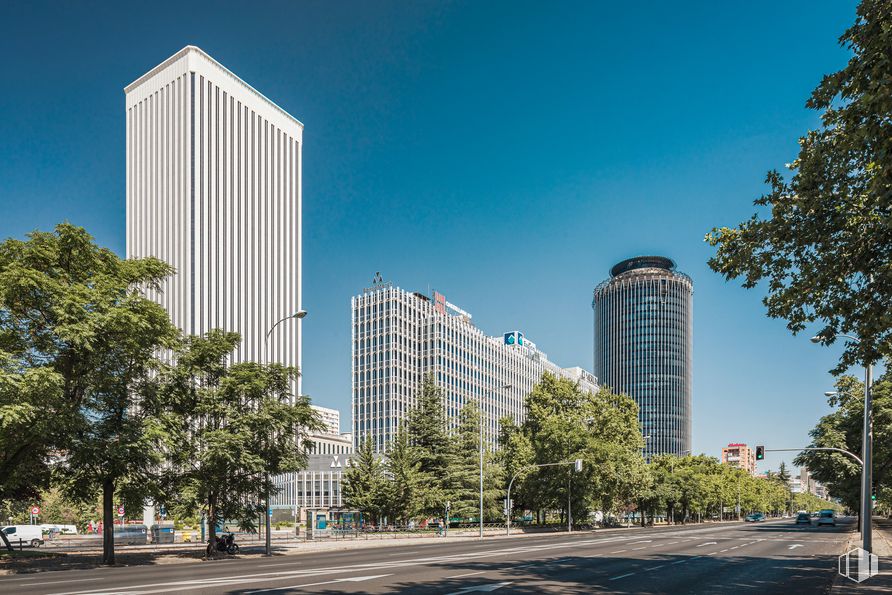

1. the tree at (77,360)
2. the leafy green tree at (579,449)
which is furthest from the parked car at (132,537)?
the leafy green tree at (579,449)

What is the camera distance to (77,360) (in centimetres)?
3050

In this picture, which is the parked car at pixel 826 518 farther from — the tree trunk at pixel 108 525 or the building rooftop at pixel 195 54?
the building rooftop at pixel 195 54

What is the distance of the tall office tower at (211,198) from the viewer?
138250 millimetres

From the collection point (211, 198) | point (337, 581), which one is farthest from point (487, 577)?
point (211, 198)

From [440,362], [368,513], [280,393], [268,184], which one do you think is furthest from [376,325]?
[280,393]

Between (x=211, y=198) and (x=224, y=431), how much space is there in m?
117

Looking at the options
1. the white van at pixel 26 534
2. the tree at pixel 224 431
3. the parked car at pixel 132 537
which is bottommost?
the parked car at pixel 132 537

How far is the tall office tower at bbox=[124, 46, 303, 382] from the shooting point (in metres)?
138

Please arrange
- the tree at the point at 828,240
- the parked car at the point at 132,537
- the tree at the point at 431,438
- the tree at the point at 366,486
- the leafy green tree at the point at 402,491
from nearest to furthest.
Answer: the tree at the point at 828,240
the parked car at the point at 132,537
the leafy green tree at the point at 402,491
the tree at the point at 366,486
the tree at the point at 431,438

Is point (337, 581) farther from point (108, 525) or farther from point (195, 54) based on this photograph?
point (195, 54)

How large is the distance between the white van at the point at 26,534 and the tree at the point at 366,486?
24.7 m

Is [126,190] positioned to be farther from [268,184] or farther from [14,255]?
[14,255]

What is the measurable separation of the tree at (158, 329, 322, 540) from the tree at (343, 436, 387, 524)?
2819 centimetres

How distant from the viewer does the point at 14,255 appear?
3025 centimetres
